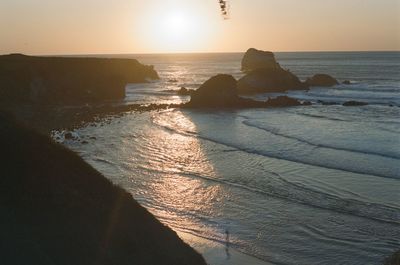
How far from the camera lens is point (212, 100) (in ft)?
196

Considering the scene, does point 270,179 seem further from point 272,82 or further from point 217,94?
point 272,82

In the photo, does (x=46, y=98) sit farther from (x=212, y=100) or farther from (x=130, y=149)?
(x=130, y=149)

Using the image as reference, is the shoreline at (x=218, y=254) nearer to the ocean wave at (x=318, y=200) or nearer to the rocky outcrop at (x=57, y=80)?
the ocean wave at (x=318, y=200)

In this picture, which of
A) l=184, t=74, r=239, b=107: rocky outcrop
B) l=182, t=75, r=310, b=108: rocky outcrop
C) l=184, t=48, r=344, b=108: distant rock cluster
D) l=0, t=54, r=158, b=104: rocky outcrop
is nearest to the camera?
l=0, t=54, r=158, b=104: rocky outcrop

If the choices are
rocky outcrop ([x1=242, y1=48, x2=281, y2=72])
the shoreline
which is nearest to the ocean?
the shoreline

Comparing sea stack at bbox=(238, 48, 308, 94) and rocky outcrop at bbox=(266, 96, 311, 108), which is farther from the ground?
sea stack at bbox=(238, 48, 308, 94)

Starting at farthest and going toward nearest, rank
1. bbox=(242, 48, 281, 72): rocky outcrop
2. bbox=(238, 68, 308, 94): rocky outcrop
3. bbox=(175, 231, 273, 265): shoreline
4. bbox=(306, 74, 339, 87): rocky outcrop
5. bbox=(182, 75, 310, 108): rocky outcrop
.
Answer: bbox=(242, 48, 281, 72): rocky outcrop, bbox=(306, 74, 339, 87): rocky outcrop, bbox=(238, 68, 308, 94): rocky outcrop, bbox=(182, 75, 310, 108): rocky outcrop, bbox=(175, 231, 273, 265): shoreline

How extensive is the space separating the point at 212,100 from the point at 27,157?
5010 cm

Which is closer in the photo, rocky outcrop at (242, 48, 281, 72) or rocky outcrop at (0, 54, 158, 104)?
rocky outcrop at (0, 54, 158, 104)

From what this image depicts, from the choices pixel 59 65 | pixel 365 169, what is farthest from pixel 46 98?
pixel 365 169

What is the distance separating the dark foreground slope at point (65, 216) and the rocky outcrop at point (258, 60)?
10591cm

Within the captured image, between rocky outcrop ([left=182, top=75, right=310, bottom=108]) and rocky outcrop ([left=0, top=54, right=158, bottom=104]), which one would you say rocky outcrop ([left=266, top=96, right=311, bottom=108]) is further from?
rocky outcrop ([left=0, top=54, right=158, bottom=104])

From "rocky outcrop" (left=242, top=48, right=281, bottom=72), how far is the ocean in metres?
75.0

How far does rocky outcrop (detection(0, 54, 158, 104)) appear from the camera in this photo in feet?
176
